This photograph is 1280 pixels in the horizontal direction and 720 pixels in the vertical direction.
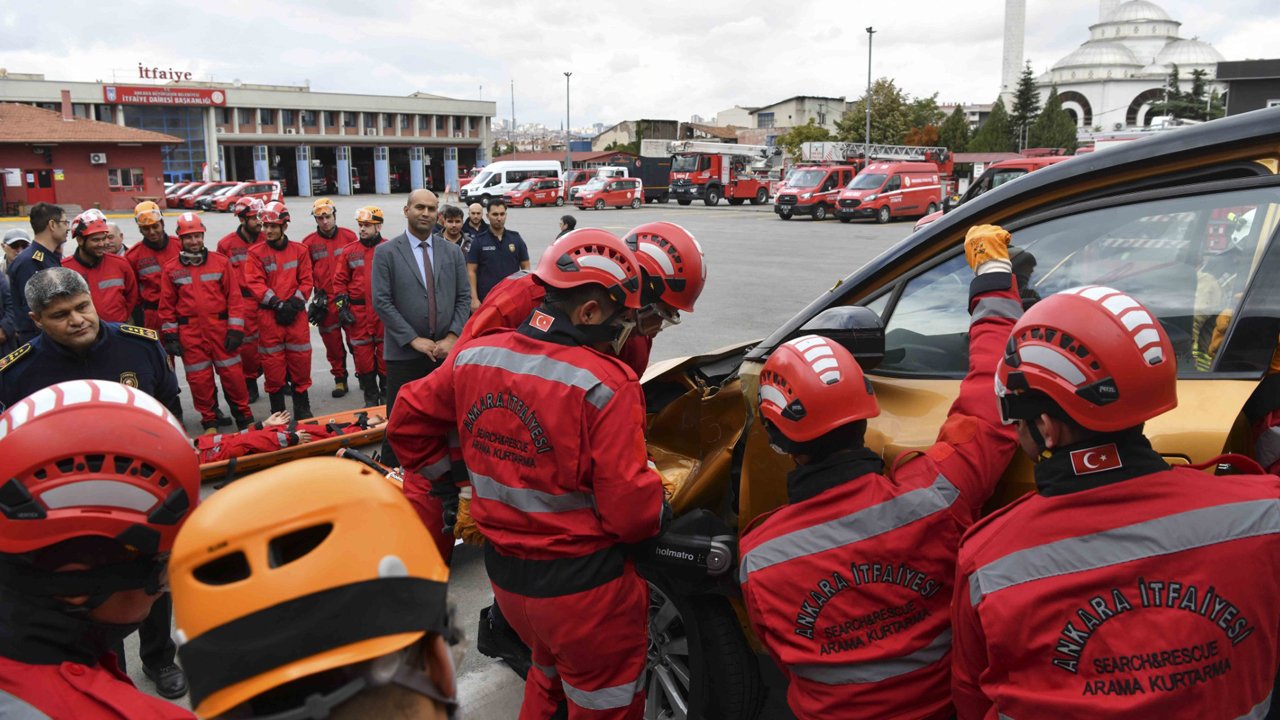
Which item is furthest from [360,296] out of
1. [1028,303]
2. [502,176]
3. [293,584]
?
[502,176]

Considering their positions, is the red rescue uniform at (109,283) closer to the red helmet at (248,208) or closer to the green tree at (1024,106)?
the red helmet at (248,208)

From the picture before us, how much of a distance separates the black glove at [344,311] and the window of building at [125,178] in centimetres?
4079

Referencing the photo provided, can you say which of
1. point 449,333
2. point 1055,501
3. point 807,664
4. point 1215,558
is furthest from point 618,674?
point 449,333

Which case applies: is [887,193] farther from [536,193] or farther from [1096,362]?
[1096,362]

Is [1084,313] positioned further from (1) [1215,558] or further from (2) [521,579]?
(2) [521,579]

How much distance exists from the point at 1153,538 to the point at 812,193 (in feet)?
106

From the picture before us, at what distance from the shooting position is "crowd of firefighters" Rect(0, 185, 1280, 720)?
1.13m

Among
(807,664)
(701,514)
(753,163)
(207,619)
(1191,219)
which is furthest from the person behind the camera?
(753,163)

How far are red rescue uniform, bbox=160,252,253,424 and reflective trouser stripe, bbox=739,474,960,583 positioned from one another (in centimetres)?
645

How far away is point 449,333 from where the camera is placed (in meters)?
6.68

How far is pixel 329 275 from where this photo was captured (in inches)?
353

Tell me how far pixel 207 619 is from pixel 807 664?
1548 mm

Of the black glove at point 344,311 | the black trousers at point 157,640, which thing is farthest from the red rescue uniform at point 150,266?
the black trousers at point 157,640

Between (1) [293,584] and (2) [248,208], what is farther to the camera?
(2) [248,208]
